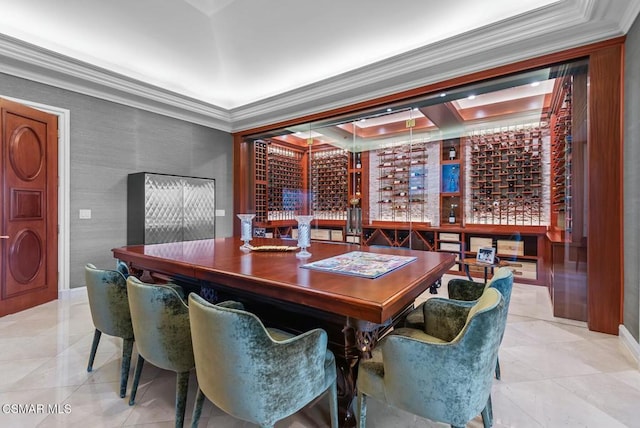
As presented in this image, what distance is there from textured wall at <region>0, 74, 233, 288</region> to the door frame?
0.17ft

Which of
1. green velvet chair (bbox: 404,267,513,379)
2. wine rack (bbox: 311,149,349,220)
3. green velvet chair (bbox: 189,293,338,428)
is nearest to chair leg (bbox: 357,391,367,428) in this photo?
green velvet chair (bbox: 189,293,338,428)

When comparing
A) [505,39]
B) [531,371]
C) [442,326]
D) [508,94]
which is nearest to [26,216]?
[442,326]

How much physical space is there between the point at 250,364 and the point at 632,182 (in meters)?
3.10

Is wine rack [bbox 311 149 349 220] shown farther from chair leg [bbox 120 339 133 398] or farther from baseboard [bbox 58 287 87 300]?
chair leg [bbox 120 339 133 398]

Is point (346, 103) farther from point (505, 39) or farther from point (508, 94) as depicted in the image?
point (508, 94)

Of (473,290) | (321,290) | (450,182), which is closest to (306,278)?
(321,290)

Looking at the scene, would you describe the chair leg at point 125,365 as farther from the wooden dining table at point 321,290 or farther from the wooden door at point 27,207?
the wooden door at point 27,207

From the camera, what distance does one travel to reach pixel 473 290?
6.43ft

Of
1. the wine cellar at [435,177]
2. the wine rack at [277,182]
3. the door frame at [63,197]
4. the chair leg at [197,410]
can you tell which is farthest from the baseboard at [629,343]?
the door frame at [63,197]

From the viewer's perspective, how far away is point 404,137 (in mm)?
5859

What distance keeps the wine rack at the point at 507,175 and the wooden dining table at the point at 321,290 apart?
12.0 feet

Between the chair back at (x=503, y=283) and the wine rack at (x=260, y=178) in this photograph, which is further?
the wine rack at (x=260, y=178)

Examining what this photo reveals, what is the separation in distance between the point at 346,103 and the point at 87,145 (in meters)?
3.44

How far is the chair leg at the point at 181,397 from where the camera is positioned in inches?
54.9
